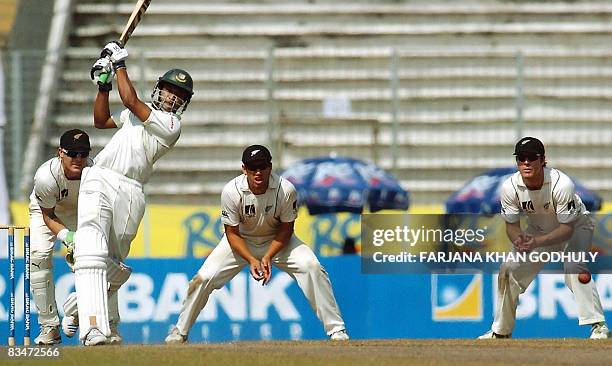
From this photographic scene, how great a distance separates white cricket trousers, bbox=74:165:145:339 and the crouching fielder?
1.05 meters

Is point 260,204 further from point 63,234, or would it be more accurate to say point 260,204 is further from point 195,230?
point 195,230

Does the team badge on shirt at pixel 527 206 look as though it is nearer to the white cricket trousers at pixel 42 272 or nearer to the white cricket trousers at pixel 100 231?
the white cricket trousers at pixel 100 231

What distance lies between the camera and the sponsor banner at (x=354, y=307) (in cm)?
1282

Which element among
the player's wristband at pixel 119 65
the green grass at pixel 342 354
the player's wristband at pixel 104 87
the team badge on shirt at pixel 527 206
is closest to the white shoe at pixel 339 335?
the green grass at pixel 342 354

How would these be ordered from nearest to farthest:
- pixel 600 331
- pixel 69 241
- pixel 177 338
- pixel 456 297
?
pixel 69 241
pixel 177 338
pixel 600 331
pixel 456 297

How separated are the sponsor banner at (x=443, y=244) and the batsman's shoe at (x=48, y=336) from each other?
2.83m

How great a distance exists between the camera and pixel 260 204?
10.7m

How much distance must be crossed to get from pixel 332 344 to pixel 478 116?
6.44 meters

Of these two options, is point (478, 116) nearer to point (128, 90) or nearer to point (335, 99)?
point (335, 99)

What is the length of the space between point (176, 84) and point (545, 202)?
2857mm

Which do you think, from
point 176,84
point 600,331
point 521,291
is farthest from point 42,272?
point 600,331

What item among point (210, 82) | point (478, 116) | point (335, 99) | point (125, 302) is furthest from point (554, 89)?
point (125, 302)

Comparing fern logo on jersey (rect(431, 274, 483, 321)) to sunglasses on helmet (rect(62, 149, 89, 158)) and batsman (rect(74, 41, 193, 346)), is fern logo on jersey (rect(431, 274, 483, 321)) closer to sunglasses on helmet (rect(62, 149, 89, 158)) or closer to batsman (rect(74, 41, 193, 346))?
sunglasses on helmet (rect(62, 149, 89, 158))

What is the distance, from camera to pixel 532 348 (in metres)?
9.74
